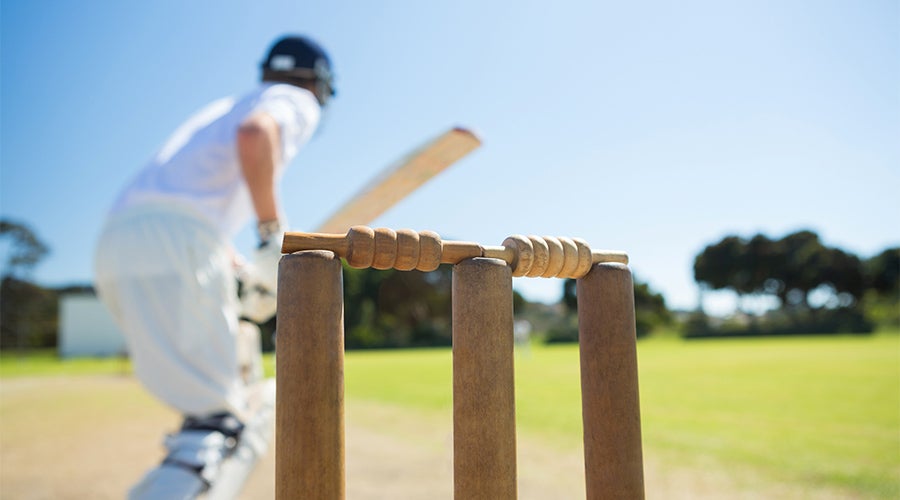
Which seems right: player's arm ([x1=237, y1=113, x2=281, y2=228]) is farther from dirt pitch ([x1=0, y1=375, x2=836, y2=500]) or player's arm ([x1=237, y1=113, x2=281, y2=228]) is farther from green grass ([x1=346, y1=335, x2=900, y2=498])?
green grass ([x1=346, y1=335, x2=900, y2=498])

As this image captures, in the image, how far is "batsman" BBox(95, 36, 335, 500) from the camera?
1889 mm

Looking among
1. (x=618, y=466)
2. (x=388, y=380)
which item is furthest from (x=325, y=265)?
(x=388, y=380)

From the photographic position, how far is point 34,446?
4758 millimetres

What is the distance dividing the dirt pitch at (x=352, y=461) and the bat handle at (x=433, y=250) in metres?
2.15

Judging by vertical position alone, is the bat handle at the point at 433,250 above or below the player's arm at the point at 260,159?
below

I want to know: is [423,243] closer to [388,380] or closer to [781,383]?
[781,383]

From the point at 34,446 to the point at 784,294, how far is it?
5653 centimetres

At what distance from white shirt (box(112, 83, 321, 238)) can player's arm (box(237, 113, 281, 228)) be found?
8 centimetres

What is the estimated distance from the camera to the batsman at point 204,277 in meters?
1.89

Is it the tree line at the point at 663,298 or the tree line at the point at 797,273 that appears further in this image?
the tree line at the point at 797,273

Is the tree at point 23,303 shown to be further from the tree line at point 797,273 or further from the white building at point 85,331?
the tree line at point 797,273

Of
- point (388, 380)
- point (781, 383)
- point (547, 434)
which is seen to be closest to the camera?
point (547, 434)

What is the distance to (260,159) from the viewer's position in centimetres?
187

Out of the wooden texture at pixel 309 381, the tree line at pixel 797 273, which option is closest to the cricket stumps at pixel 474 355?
the wooden texture at pixel 309 381
